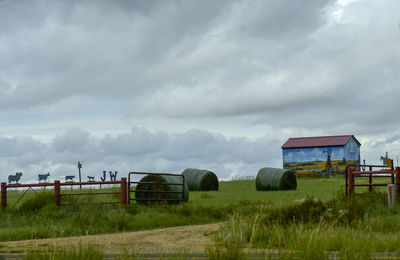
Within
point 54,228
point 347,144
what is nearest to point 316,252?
point 54,228

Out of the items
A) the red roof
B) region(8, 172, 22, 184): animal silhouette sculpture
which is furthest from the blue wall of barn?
region(8, 172, 22, 184): animal silhouette sculpture

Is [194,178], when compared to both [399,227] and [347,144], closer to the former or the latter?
[399,227]

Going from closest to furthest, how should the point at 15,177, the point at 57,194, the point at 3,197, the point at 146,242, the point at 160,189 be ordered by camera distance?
1. the point at 146,242
2. the point at 57,194
3. the point at 3,197
4. the point at 160,189
5. the point at 15,177

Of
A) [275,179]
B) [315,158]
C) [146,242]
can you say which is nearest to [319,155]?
[315,158]

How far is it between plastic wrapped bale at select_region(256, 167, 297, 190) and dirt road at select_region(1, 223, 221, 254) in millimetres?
15371

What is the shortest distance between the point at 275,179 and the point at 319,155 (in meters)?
19.6

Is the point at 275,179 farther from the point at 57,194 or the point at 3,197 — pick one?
the point at 3,197

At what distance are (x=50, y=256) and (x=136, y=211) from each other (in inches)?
404

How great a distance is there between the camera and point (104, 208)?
1822cm

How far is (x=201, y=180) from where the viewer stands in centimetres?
2966

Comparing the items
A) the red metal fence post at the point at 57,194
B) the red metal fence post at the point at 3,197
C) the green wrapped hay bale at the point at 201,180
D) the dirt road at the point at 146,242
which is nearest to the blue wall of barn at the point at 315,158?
the green wrapped hay bale at the point at 201,180

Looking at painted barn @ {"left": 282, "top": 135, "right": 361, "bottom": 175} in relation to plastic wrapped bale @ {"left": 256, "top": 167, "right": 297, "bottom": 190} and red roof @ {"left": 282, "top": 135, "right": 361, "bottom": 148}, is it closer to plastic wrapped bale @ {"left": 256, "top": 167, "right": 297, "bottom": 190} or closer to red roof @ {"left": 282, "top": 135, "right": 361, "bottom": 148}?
red roof @ {"left": 282, "top": 135, "right": 361, "bottom": 148}

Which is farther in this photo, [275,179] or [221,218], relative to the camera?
[275,179]

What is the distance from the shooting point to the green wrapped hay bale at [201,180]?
2977 centimetres
